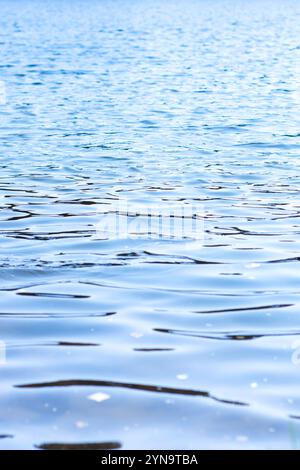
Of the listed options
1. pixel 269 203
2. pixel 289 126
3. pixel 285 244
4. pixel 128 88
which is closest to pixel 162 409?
pixel 285 244

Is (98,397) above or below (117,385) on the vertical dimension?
below

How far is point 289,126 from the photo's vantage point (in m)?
18.8

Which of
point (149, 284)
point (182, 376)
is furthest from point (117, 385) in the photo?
point (149, 284)

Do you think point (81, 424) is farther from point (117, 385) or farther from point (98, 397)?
point (117, 385)

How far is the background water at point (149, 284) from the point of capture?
527 centimetres

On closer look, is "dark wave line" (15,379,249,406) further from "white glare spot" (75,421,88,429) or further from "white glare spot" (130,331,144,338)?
"white glare spot" (130,331,144,338)

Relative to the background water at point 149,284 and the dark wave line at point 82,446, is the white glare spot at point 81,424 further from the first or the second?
the dark wave line at point 82,446

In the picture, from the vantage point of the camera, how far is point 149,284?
7895mm

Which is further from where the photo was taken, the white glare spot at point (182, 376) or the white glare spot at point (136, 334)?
the white glare spot at point (136, 334)

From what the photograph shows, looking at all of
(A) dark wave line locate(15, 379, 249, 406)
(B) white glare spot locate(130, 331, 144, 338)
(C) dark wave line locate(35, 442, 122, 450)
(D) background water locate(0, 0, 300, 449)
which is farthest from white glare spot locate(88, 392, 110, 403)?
(B) white glare spot locate(130, 331, 144, 338)

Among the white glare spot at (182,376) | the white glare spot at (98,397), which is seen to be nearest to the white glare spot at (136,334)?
the white glare spot at (182,376)

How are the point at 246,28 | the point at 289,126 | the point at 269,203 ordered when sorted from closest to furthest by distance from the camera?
the point at 269,203 → the point at 289,126 → the point at 246,28

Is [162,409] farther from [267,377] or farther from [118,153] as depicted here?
[118,153]

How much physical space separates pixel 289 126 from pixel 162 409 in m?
14.1
